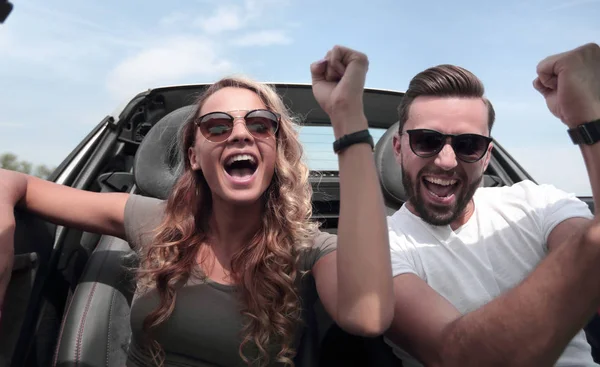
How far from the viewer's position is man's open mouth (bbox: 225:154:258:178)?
1.63 metres

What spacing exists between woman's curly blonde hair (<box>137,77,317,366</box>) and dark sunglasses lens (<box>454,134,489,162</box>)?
0.56 metres

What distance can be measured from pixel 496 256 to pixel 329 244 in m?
0.58

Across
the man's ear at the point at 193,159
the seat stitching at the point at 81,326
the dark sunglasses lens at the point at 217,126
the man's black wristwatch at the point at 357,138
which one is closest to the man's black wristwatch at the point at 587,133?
the man's black wristwatch at the point at 357,138

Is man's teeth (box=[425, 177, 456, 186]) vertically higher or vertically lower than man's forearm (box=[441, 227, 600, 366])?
higher

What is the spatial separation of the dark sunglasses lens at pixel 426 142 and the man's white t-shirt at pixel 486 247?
0.83 feet

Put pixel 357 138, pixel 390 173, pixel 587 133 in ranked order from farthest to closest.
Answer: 1. pixel 390 173
2. pixel 357 138
3. pixel 587 133

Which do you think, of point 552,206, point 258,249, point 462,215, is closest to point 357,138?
point 258,249

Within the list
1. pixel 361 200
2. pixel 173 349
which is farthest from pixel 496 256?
pixel 173 349

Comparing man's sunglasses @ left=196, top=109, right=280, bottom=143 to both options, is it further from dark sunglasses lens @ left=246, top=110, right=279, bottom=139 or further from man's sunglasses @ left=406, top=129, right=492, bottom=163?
man's sunglasses @ left=406, top=129, right=492, bottom=163

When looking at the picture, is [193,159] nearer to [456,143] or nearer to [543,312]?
[456,143]

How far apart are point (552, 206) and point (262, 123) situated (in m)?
1.06

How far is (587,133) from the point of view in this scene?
1087 millimetres

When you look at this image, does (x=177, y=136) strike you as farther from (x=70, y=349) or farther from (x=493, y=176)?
(x=493, y=176)

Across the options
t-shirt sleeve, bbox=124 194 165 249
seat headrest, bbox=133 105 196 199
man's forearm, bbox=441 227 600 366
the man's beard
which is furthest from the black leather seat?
man's forearm, bbox=441 227 600 366
